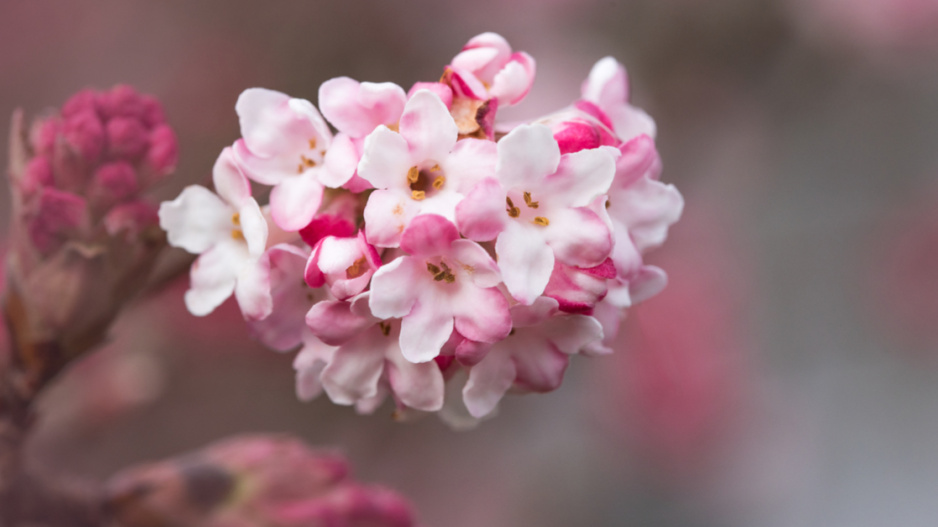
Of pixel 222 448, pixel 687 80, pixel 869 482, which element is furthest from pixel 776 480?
pixel 222 448

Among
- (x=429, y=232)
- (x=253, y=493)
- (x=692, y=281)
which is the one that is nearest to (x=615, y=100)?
(x=429, y=232)

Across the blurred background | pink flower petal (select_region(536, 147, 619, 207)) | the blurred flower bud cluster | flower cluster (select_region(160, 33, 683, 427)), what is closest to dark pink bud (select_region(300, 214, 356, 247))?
flower cluster (select_region(160, 33, 683, 427))

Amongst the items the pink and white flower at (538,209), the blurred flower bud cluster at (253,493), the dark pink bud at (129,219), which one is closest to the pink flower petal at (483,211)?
the pink and white flower at (538,209)

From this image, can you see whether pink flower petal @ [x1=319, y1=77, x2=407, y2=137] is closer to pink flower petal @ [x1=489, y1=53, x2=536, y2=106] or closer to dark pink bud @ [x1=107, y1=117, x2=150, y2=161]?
pink flower petal @ [x1=489, y1=53, x2=536, y2=106]

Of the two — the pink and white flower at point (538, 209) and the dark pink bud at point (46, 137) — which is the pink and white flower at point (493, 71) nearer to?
the pink and white flower at point (538, 209)

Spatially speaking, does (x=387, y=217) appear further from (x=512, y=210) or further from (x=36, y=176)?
(x=36, y=176)

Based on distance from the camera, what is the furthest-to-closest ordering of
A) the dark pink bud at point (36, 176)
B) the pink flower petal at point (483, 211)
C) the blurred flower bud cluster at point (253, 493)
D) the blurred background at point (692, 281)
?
the blurred background at point (692, 281) < the blurred flower bud cluster at point (253, 493) < the dark pink bud at point (36, 176) < the pink flower petal at point (483, 211)
